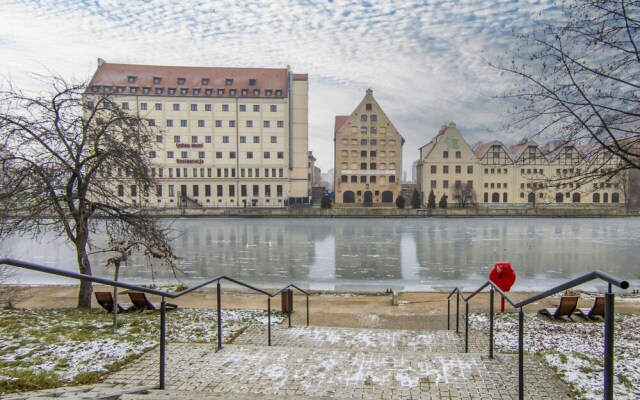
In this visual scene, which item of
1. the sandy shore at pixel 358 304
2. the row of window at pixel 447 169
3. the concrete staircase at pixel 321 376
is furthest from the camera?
the row of window at pixel 447 169

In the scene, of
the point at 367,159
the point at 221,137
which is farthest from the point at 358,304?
the point at 367,159

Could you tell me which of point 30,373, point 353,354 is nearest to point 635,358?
point 353,354

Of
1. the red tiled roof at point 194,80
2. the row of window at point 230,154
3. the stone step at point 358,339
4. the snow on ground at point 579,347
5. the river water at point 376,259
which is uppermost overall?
the red tiled roof at point 194,80

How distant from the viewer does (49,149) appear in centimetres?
1089

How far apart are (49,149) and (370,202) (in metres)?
68.8

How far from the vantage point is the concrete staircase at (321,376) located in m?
3.88

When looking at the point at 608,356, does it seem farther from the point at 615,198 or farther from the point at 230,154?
the point at 615,198

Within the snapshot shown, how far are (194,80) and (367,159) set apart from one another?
108 ft

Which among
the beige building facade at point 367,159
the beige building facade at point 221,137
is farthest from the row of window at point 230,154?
the beige building facade at point 367,159

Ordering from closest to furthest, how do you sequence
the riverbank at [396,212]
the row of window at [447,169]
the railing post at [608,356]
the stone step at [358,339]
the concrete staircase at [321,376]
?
the railing post at [608,356] → the concrete staircase at [321,376] → the stone step at [358,339] → the riverbank at [396,212] → the row of window at [447,169]

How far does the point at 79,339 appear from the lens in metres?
5.85

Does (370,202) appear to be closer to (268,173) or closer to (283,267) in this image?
(268,173)

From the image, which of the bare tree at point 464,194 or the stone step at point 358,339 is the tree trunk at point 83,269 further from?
the bare tree at point 464,194

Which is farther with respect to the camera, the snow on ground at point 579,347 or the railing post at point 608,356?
the snow on ground at point 579,347
